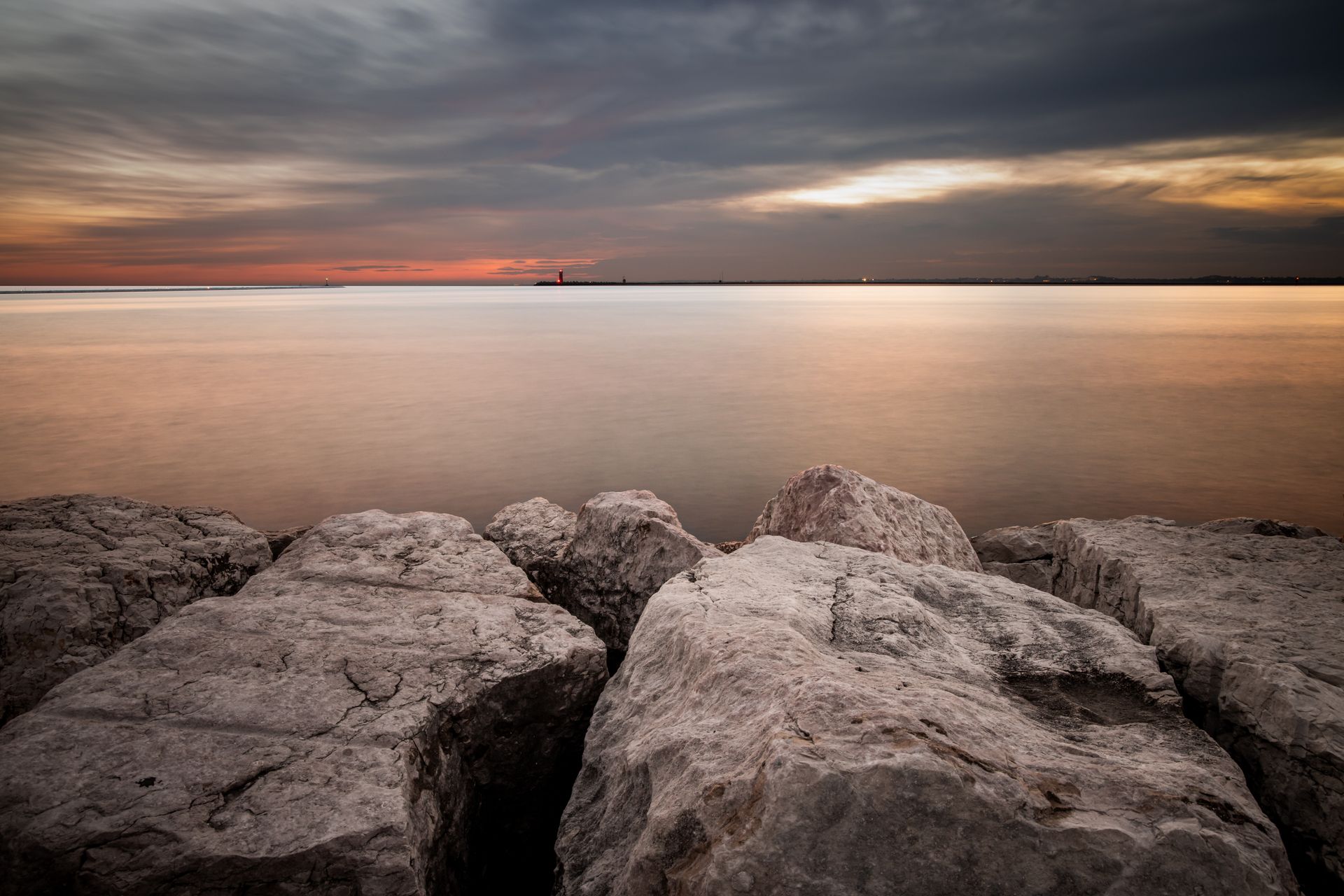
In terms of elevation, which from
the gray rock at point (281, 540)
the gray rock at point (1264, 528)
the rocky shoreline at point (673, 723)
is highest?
the rocky shoreline at point (673, 723)

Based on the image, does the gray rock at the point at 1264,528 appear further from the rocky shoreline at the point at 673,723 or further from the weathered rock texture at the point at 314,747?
the weathered rock texture at the point at 314,747

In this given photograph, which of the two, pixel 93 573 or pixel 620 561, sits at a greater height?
pixel 93 573

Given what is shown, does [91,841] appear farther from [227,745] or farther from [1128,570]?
[1128,570]

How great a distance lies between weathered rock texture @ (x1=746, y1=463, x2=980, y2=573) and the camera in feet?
15.0

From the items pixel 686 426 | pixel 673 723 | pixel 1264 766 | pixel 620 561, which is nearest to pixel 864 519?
pixel 620 561

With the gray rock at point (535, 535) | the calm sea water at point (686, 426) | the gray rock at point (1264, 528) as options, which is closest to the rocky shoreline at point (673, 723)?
the gray rock at point (535, 535)

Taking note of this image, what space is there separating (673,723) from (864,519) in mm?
2533

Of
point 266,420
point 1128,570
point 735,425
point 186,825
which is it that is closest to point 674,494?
point 735,425

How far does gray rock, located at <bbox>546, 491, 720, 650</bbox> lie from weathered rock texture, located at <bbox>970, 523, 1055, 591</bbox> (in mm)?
2916

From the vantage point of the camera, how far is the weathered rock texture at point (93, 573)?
3.29 meters

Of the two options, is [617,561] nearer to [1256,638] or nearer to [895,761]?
[895,761]

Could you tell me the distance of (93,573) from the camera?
3.69 m

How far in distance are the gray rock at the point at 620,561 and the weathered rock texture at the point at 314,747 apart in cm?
80

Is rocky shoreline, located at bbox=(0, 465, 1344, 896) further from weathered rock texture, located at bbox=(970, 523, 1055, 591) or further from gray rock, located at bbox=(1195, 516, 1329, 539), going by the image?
weathered rock texture, located at bbox=(970, 523, 1055, 591)
